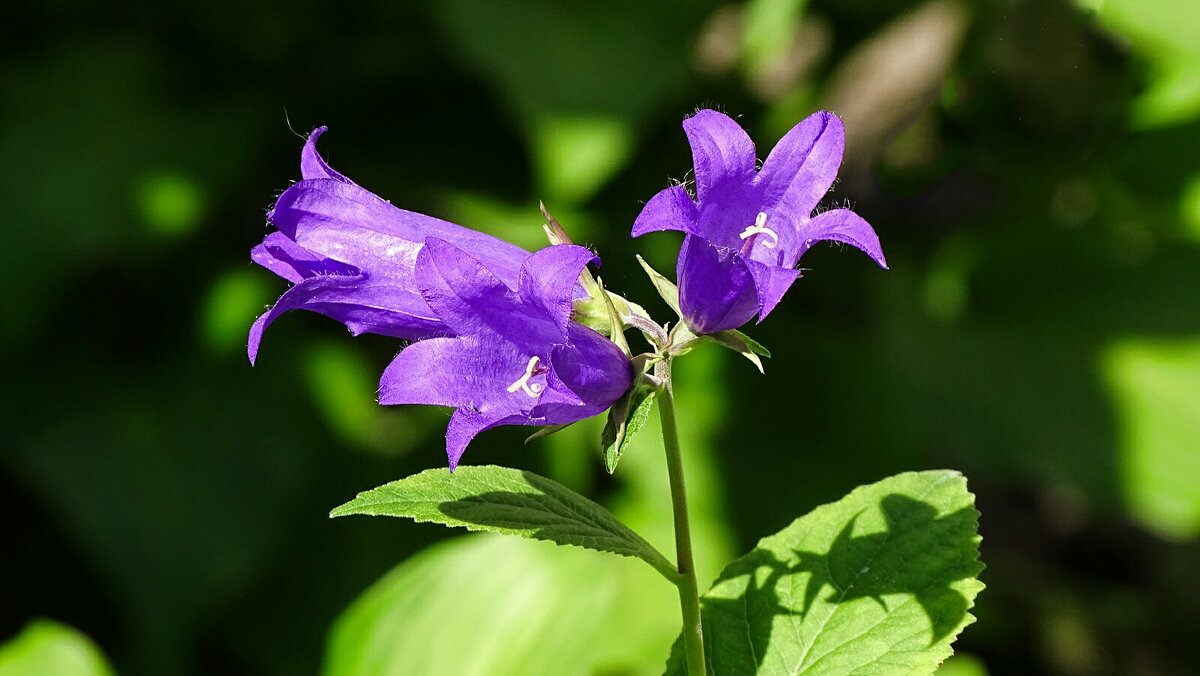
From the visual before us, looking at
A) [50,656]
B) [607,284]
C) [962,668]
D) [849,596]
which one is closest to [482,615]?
[50,656]

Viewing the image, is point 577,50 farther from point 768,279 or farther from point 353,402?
point 768,279

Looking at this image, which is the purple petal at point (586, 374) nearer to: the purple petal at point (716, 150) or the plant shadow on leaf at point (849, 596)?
the purple petal at point (716, 150)

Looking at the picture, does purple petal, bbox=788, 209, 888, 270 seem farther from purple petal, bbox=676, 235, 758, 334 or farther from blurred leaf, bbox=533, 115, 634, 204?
blurred leaf, bbox=533, 115, 634, 204

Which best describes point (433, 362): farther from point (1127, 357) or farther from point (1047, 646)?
point (1047, 646)

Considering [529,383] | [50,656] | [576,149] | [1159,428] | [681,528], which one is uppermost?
[576,149]

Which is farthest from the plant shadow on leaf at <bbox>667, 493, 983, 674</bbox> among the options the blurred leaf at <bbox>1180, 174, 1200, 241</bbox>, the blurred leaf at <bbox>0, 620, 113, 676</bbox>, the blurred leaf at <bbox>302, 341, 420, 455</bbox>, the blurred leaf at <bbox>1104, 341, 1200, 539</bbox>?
the blurred leaf at <bbox>1180, 174, 1200, 241</bbox>

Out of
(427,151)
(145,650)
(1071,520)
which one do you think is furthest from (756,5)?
(145,650)

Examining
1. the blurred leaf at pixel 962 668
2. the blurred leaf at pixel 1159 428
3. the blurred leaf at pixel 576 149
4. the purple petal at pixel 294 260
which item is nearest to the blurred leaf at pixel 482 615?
the blurred leaf at pixel 962 668
